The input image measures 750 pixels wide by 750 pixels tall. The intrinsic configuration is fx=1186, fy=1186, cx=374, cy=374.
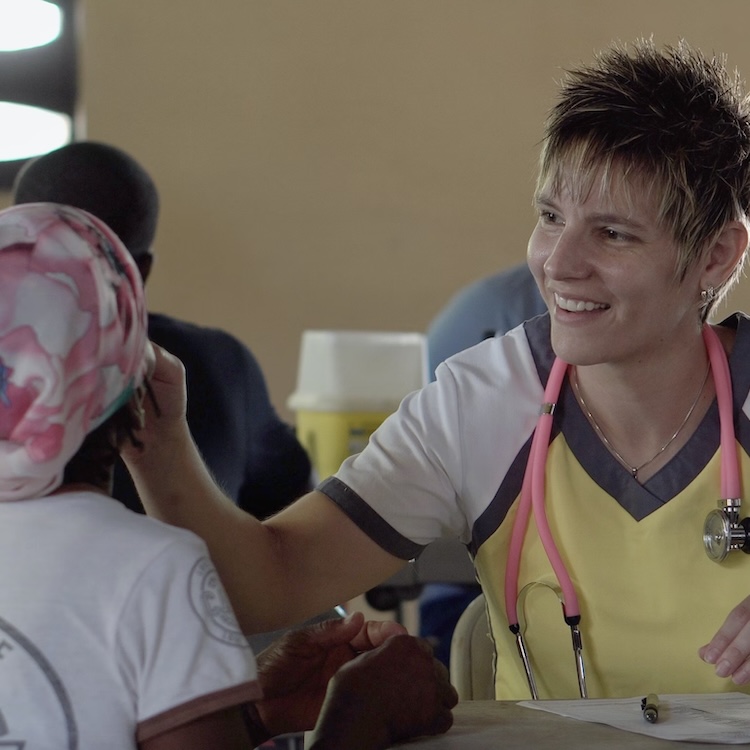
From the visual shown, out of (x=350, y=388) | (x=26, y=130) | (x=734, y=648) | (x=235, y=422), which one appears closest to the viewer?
(x=734, y=648)

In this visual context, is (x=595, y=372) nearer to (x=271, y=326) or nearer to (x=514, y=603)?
(x=514, y=603)

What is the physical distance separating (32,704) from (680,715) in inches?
25.6

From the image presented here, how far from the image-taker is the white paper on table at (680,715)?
1049 mm

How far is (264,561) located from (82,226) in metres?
0.63

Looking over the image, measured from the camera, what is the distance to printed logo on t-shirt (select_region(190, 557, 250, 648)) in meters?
0.79

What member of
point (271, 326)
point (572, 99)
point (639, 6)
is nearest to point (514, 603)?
point (572, 99)

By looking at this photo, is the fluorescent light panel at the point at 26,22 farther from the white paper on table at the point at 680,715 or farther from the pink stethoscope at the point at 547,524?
the white paper on table at the point at 680,715

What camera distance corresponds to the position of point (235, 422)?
2.19m

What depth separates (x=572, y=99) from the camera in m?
1.50

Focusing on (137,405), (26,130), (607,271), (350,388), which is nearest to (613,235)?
(607,271)

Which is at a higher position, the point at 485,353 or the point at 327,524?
the point at 485,353

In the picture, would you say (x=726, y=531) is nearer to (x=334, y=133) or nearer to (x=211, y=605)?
(x=211, y=605)

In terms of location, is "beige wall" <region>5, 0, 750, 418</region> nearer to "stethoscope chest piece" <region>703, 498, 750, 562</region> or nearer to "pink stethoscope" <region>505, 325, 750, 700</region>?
"pink stethoscope" <region>505, 325, 750, 700</region>

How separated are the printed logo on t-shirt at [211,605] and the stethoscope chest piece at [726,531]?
2.51 ft
